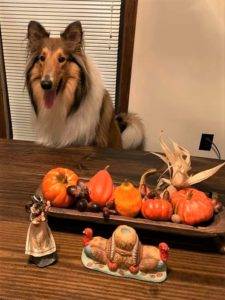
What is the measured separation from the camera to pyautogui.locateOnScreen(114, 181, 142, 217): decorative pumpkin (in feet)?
2.71

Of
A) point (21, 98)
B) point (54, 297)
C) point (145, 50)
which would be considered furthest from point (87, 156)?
point (21, 98)

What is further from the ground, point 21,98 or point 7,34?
point 7,34

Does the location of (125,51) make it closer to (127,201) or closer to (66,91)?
(66,91)

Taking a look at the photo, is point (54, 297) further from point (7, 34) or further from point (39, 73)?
point (7, 34)

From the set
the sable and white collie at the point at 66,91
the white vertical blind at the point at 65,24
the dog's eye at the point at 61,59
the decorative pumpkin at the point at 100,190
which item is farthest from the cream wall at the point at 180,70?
the decorative pumpkin at the point at 100,190

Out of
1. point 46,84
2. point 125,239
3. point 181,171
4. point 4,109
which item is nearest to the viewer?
point 125,239

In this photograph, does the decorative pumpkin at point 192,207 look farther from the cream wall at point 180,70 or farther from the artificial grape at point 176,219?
the cream wall at point 180,70

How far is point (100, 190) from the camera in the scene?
0.87 meters

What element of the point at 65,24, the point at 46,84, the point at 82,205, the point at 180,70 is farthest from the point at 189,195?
the point at 65,24

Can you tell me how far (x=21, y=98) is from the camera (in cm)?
220

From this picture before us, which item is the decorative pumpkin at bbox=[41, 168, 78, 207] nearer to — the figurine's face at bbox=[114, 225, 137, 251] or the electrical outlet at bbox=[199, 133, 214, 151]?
the figurine's face at bbox=[114, 225, 137, 251]

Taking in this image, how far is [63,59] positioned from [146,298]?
3.61 feet

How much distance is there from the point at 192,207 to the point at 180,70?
1.26m

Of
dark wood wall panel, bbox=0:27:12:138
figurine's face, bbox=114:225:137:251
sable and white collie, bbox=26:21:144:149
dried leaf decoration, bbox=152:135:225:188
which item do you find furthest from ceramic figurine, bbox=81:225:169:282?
dark wood wall panel, bbox=0:27:12:138
